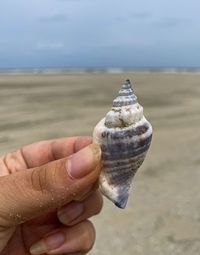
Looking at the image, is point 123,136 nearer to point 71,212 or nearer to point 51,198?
point 51,198

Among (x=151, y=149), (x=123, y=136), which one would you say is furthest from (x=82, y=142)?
(x=151, y=149)

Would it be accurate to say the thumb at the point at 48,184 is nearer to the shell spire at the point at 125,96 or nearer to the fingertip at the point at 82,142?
the shell spire at the point at 125,96

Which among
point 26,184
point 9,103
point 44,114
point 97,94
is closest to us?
point 26,184

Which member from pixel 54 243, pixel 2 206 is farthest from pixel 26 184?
pixel 54 243

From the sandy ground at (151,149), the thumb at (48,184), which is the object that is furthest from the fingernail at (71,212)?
the sandy ground at (151,149)

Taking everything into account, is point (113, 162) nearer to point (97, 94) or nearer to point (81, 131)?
point (81, 131)

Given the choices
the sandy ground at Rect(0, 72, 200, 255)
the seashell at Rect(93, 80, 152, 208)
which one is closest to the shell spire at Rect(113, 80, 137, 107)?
the seashell at Rect(93, 80, 152, 208)

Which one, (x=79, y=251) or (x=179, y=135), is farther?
(x=179, y=135)

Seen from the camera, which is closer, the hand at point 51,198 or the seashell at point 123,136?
the seashell at point 123,136
